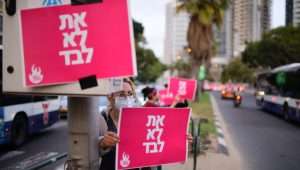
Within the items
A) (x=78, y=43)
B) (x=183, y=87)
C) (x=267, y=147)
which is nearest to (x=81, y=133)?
(x=78, y=43)

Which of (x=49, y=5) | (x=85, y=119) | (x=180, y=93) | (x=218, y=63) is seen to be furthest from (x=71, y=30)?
(x=218, y=63)

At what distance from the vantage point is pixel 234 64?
352 ft

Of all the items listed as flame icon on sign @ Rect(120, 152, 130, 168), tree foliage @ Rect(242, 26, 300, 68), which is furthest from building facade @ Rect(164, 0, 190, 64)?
flame icon on sign @ Rect(120, 152, 130, 168)

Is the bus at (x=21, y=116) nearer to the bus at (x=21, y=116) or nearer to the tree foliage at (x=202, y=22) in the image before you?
the bus at (x=21, y=116)

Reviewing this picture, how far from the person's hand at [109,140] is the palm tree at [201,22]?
29.1 metres

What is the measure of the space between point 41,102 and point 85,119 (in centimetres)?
981

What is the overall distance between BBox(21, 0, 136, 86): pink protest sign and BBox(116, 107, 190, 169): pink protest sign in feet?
3.05

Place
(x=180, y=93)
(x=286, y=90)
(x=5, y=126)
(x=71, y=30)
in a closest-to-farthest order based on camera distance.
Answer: (x=71, y=30), (x=5, y=126), (x=180, y=93), (x=286, y=90)

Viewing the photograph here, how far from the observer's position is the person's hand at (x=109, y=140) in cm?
330

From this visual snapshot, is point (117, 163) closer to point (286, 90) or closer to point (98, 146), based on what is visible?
point (98, 146)

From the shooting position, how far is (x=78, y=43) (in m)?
2.62

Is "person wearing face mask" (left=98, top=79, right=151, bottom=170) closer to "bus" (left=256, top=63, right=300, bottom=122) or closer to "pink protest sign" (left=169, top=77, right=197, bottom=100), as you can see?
"pink protest sign" (left=169, top=77, right=197, bottom=100)

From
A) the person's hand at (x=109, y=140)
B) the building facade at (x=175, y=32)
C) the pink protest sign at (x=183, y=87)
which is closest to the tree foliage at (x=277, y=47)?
the pink protest sign at (x=183, y=87)

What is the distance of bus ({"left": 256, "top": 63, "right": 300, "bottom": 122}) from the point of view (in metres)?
19.0
